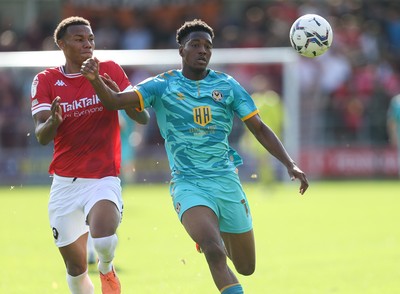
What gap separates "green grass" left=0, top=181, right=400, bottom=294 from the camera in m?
9.91

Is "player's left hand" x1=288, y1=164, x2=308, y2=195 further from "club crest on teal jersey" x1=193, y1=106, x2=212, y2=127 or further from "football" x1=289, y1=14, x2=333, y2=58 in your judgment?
"football" x1=289, y1=14, x2=333, y2=58

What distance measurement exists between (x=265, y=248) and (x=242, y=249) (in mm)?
5173

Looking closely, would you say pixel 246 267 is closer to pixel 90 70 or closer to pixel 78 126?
pixel 78 126

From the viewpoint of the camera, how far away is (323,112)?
86.5 ft

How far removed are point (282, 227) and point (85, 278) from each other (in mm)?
7817

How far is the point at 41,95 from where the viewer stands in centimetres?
789

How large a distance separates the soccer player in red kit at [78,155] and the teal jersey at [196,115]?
1.09 feet

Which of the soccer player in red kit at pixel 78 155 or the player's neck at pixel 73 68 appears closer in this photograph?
the soccer player in red kit at pixel 78 155

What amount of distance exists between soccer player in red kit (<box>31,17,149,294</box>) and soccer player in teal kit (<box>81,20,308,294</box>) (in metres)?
0.34

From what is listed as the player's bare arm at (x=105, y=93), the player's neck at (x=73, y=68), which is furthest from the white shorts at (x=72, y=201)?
the player's neck at (x=73, y=68)

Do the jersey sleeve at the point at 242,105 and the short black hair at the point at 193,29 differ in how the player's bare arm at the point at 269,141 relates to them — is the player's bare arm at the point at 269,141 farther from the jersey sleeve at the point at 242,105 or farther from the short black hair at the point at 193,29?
the short black hair at the point at 193,29

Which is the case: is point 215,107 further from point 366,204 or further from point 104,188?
point 366,204

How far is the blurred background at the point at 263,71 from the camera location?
24.8m

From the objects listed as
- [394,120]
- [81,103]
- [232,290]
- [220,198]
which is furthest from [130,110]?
[394,120]
